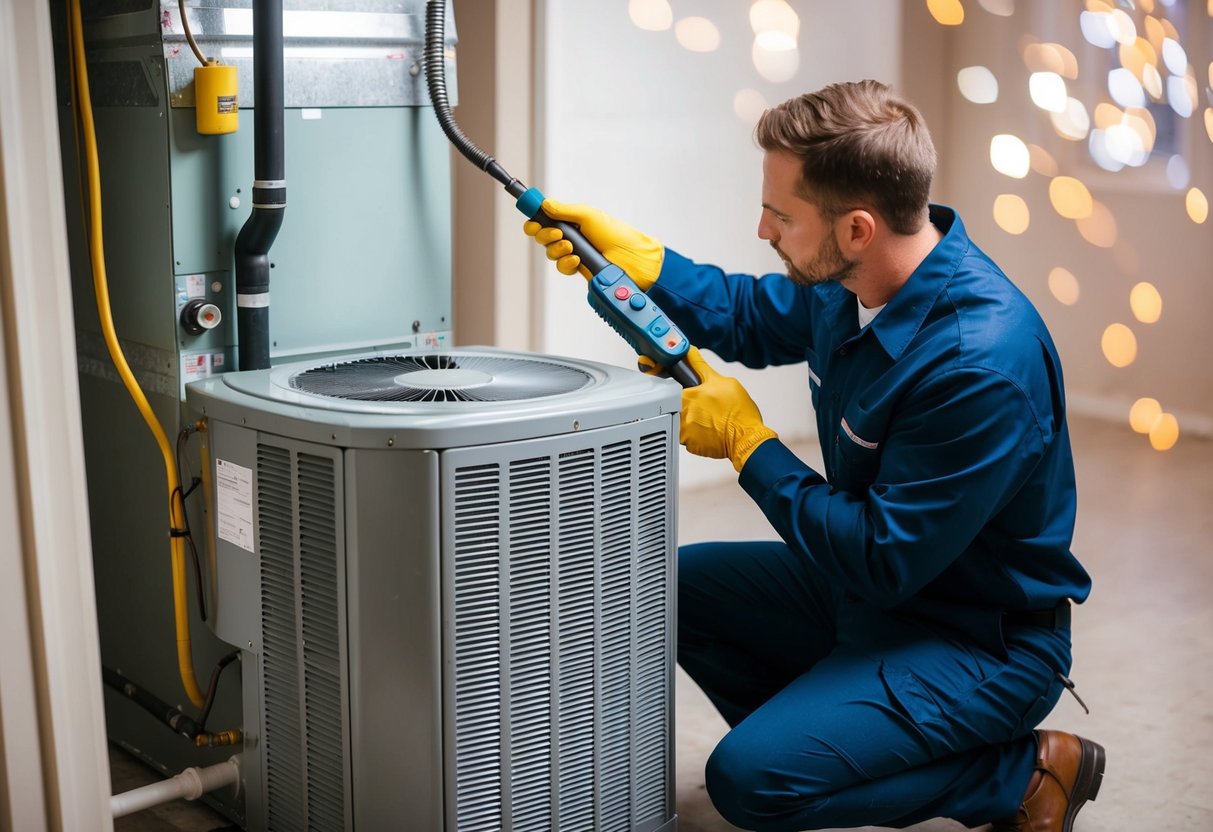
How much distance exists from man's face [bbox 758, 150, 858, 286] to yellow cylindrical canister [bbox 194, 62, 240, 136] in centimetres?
70

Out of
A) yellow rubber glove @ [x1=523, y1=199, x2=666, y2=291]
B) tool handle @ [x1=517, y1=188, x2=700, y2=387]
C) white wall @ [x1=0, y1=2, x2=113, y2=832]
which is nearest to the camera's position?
white wall @ [x1=0, y1=2, x2=113, y2=832]

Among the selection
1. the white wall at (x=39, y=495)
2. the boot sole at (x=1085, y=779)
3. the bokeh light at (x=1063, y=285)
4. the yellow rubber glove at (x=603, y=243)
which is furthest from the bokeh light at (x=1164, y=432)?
the white wall at (x=39, y=495)

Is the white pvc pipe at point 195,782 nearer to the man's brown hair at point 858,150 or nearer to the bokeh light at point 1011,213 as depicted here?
the man's brown hair at point 858,150

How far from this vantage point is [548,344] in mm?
3020

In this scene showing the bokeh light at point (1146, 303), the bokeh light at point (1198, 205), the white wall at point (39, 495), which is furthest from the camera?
the bokeh light at point (1146, 303)

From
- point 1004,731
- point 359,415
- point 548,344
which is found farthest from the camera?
point 548,344

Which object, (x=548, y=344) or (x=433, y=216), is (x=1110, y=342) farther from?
(x=433, y=216)

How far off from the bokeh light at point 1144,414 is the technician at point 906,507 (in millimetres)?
2485

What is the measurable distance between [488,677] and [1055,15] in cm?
330

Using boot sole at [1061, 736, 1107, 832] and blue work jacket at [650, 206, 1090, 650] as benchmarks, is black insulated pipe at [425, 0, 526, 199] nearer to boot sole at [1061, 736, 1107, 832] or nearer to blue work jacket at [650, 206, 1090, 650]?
blue work jacket at [650, 206, 1090, 650]

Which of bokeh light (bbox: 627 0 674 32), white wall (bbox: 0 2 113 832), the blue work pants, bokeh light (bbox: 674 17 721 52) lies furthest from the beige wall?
white wall (bbox: 0 2 113 832)

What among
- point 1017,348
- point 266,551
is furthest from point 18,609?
point 1017,348

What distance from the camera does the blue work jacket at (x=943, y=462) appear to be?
1660 millimetres

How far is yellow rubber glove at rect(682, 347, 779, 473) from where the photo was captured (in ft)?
6.05
